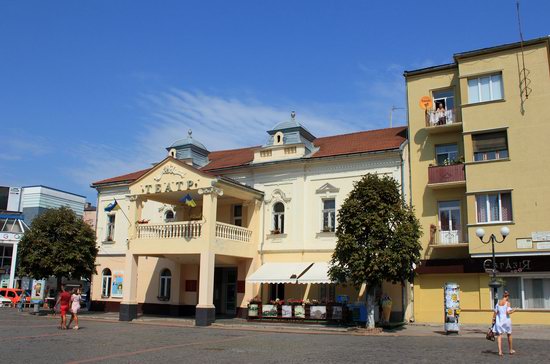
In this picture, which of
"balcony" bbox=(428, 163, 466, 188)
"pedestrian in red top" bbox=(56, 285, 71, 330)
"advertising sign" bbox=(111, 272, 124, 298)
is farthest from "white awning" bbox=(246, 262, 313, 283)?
"advertising sign" bbox=(111, 272, 124, 298)

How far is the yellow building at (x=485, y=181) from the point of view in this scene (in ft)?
75.4

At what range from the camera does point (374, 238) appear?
2164 cm

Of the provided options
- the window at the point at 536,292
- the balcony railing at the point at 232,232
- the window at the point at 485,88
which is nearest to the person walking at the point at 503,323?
the window at the point at 536,292

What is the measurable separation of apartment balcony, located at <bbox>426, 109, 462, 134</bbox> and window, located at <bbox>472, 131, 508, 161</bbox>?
1277 mm

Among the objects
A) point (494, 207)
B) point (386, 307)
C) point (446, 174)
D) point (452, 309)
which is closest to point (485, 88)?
point (446, 174)

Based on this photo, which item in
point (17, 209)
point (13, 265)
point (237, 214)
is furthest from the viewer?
point (17, 209)

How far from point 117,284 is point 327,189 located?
15392mm

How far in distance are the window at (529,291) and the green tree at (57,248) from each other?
2249cm

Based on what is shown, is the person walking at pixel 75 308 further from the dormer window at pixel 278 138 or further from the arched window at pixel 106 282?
the dormer window at pixel 278 138

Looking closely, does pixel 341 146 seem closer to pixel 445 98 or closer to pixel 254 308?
pixel 445 98

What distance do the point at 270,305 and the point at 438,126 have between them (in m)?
12.0

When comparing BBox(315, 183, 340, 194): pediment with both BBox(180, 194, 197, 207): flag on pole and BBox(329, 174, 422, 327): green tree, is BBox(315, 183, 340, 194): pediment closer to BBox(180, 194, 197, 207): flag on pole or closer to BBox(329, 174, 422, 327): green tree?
BBox(329, 174, 422, 327): green tree

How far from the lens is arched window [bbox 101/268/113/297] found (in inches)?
1355

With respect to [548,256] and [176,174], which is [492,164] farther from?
[176,174]
